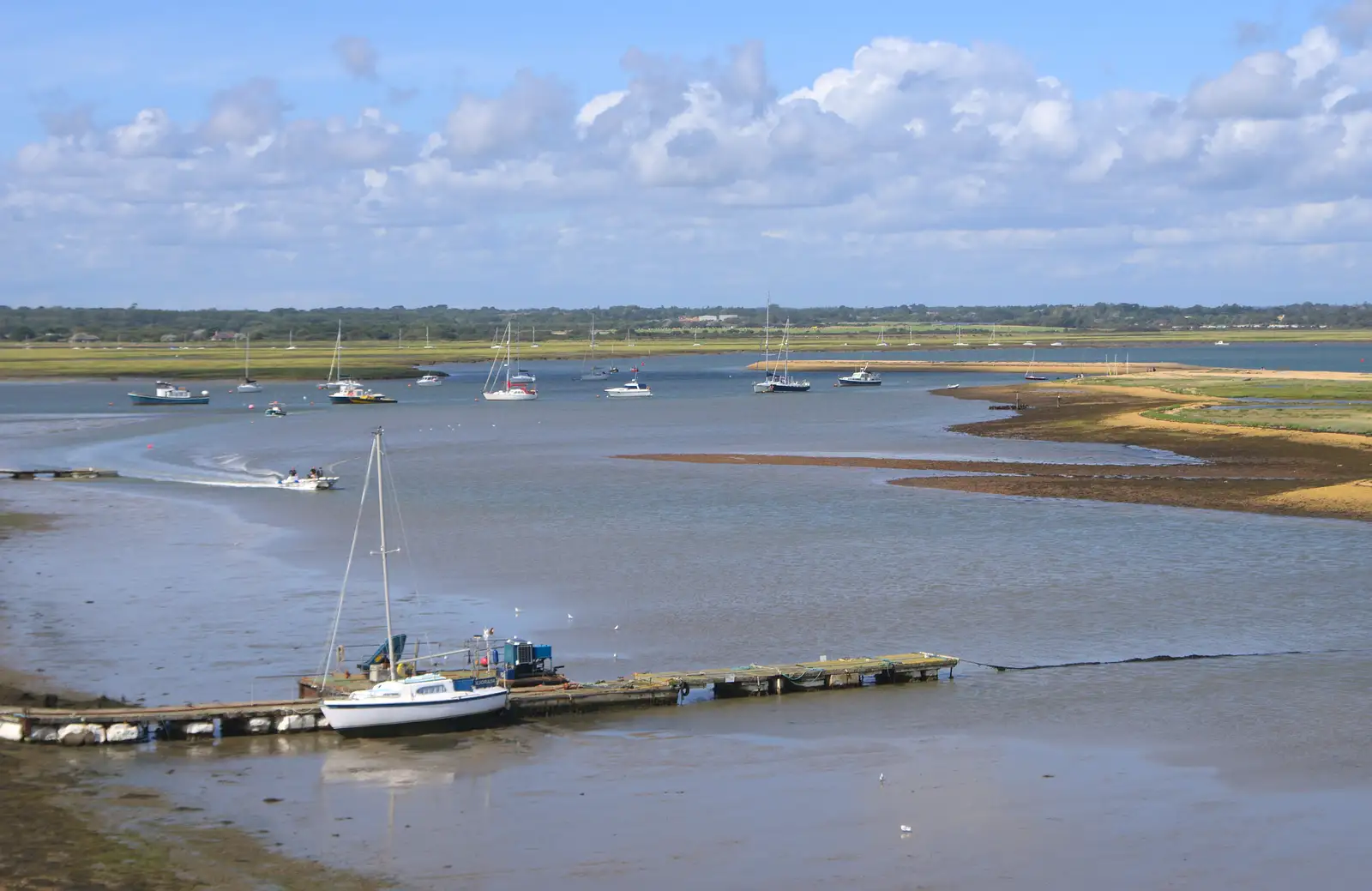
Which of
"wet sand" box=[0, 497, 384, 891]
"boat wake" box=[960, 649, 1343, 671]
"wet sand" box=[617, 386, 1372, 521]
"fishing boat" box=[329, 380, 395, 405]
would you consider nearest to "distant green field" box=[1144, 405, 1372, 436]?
"wet sand" box=[617, 386, 1372, 521]

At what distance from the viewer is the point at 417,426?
12006 cm

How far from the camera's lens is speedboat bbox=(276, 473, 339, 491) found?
73.5 m

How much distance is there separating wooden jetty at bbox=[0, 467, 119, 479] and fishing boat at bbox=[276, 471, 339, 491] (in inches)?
428

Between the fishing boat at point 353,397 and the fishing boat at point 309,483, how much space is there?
7630 centimetres

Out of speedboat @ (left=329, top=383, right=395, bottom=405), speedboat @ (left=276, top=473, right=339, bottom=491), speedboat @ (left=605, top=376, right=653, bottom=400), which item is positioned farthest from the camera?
speedboat @ (left=605, top=376, right=653, bottom=400)

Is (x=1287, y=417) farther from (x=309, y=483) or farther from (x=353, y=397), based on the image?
(x=353, y=397)

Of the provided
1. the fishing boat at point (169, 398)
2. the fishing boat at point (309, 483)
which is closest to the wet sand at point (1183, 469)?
the fishing boat at point (309, 483)

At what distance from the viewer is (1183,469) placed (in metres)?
76.9

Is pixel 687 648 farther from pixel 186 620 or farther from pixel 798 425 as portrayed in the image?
pixel 798 425

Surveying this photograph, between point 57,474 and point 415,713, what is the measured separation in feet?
179

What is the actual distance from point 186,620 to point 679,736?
1658 centimetres

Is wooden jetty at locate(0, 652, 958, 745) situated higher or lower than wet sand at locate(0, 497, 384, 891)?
higher

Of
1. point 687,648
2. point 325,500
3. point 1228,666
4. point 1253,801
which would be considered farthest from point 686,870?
point 325,500

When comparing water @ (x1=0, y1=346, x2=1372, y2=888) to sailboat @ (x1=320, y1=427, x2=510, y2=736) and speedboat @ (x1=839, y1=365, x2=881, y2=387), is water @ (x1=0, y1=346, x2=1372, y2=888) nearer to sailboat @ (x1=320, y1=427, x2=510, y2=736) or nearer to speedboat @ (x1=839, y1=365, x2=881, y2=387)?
sailboat @ (x1=320, y1=427, x2=510, y2=736)
